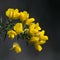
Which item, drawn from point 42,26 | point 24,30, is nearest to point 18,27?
point 24,30

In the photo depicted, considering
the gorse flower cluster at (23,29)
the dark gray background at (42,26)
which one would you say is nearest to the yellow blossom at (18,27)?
Result: the gorse flower cluster at (23,29)

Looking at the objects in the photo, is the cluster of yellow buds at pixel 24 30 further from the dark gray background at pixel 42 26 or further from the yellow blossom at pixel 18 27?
the dark gray background at pixel 42 26

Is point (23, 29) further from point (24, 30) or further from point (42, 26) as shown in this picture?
point (42, 26)

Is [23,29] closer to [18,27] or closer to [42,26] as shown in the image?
[18,27]

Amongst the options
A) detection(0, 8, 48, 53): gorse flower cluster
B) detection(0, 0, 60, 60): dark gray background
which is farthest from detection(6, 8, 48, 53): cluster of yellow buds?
detection(0, 0, 60, 60): dark gray background

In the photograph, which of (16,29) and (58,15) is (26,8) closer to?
(58,15)

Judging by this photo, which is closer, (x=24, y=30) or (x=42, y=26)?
(x=24, y=30)

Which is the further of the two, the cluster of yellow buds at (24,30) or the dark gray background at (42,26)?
the dark gray background at (42,26)

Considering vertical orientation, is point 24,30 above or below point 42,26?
above

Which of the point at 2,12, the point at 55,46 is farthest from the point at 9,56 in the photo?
the point at 55,46
